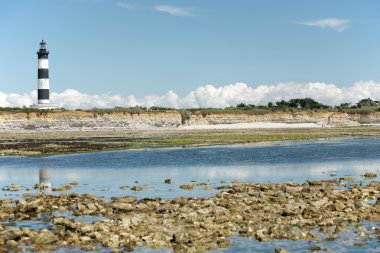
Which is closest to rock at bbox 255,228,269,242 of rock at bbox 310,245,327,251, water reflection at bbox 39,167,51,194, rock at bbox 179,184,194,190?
rock at bbox 310,245,327,251

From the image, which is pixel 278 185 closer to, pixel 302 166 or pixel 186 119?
pixel 302 166

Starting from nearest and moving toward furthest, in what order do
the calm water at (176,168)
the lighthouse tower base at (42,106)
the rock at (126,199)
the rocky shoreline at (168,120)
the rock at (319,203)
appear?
1. the rock at (319,203)
2. the rock at (126,199)
3. the calm water at (176,168)
4. the rocky shoreline at (168,120)
5. the lighthouse tower base at (42,106)

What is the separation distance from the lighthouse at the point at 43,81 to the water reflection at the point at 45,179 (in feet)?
263

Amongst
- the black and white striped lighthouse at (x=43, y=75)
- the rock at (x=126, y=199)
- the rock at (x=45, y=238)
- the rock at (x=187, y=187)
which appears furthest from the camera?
the black and white striped lighthouse at (x=43, y=75)

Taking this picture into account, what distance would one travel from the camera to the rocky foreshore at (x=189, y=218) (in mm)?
18391

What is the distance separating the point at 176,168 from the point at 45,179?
910cm

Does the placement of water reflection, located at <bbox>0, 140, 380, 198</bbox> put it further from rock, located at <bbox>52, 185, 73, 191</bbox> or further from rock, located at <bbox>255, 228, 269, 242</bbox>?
rock, located at <bbox>255, 228, 269, 242</bbox>

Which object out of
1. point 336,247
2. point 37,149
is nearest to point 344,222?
point 336,247

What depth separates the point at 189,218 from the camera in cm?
2106

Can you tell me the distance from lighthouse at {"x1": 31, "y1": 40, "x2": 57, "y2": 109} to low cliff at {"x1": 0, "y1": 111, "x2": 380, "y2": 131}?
8704 mm

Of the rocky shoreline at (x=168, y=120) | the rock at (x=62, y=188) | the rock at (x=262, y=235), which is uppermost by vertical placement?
the rocky shoreline at (x=168, y=120)

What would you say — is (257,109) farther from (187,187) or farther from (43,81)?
(187,187)

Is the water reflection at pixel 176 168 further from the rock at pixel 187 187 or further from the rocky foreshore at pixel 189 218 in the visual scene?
the rocky foreshore at pixel 189 218

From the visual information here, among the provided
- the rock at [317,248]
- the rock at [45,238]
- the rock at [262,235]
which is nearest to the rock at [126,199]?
the rock at [45,238]
